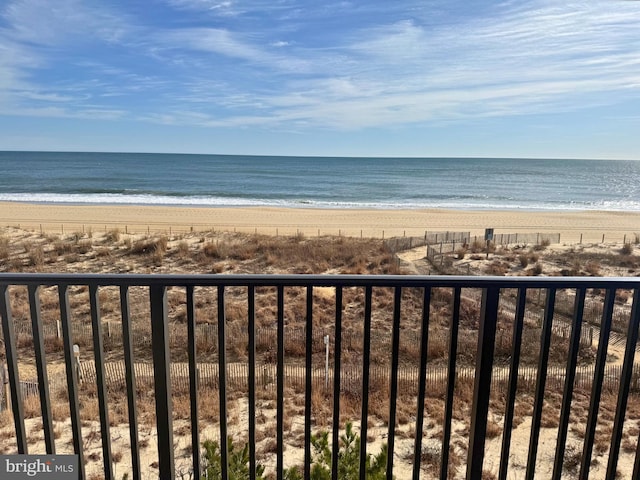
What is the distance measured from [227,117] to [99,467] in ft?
235

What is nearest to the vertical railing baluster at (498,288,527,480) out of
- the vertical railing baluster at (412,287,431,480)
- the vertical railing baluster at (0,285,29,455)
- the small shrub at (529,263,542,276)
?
the vertical railing baluster at (412,287,431,480)

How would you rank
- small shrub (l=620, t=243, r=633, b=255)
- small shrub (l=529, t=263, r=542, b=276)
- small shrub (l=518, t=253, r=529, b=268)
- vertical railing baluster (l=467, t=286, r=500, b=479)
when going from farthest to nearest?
1. small shrub (l=620, t=243, r=633, b=255)
2. small shrub (l=518, t=253, r=529, b=268)
3. small shrub (l=529, t=263, r=542, b=276)
4. vertical railing baluster (l=467, t=286, r=500, b=479)

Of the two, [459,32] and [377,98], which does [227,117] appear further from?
[459,32]

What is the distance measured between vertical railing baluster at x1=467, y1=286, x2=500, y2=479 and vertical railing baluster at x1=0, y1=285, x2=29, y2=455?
4.95 ft

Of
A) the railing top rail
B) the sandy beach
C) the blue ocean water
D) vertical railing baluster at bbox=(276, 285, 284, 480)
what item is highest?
the railing top rail

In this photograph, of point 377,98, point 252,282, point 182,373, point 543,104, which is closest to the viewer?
point 252,282

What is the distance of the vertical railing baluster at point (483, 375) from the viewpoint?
1451 mm

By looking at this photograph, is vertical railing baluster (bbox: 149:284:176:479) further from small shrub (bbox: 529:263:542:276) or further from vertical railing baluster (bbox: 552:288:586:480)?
small shrub (bbox: 529:263:542:276)

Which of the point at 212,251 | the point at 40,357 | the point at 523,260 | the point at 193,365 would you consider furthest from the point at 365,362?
the point at 523,260

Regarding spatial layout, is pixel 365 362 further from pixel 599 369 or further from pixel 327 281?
pixel 599 369

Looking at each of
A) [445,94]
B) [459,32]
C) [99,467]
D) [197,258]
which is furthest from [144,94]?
[99,467]

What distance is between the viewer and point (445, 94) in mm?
44969

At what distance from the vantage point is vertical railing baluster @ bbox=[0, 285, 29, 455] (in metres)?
1.38

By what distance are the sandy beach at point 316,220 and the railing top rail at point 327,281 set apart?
15604mm
